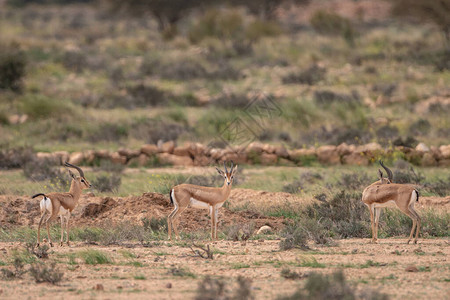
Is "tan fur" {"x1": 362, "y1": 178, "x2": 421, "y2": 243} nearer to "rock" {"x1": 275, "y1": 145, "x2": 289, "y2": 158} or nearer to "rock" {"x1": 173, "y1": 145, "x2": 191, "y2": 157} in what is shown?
"rock" {"x1": 275, "y1": 145, "x2": 289, "y2": 158}

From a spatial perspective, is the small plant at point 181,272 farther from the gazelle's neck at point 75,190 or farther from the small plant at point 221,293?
the gazelle's neck at point 75,190

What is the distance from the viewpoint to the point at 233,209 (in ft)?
41.7

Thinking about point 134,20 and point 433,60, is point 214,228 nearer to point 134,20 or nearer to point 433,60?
point 433,60

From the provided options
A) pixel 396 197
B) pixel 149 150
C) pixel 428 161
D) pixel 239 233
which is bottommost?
pixel 428 161

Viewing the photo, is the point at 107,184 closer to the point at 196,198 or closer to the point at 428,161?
the point at 196,198

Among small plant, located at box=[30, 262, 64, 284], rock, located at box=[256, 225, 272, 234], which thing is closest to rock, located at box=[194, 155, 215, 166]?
rock, located at box=[256, 225, 272, 234]

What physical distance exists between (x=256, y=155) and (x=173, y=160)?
8.02ft

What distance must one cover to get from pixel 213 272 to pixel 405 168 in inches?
398

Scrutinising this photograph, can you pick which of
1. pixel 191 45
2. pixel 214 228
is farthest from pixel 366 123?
pixel 191 45

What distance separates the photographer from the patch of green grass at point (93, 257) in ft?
28.9

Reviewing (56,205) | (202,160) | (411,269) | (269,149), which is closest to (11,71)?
(202,160)

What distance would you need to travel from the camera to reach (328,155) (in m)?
18.8

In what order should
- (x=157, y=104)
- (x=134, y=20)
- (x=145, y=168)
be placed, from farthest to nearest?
(x=134, y=20), (x=157, y=104), (x=145, y=168)

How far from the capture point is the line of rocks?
60.0 feet
